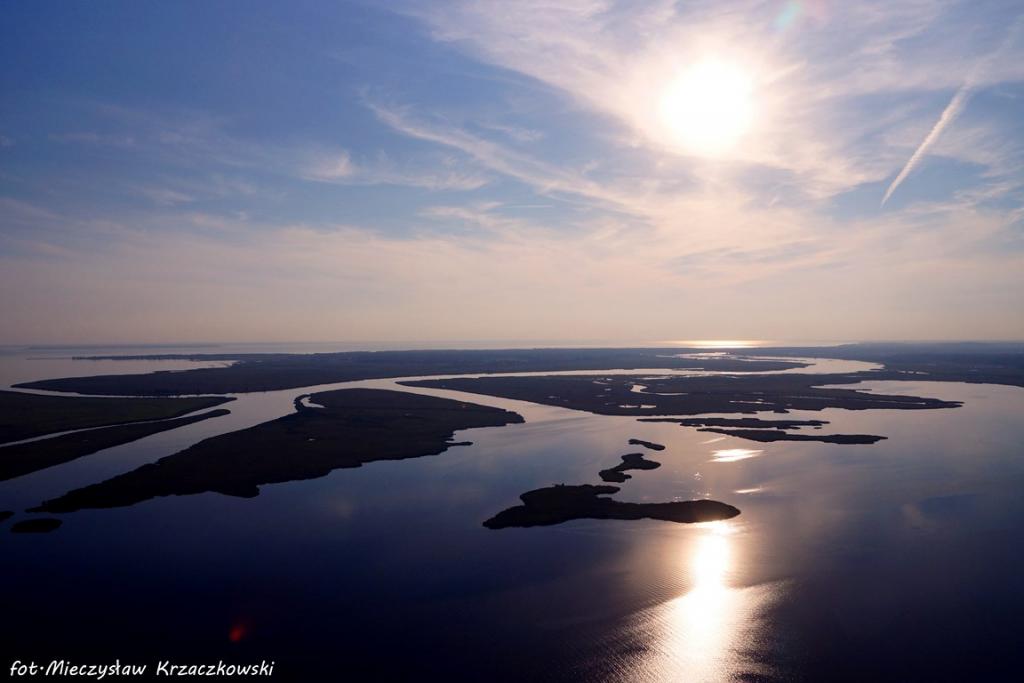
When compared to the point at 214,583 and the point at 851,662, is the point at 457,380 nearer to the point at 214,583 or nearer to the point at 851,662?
the point at 214,583

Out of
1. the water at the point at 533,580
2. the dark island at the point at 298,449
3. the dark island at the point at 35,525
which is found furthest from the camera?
the dark island at the point at 298,449

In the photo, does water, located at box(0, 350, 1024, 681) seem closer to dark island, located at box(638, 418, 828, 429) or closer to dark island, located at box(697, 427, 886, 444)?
dark island, located at box(697, 427, 886, 444)

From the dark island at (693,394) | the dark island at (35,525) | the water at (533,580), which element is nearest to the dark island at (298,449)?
the dark island at (35,525)

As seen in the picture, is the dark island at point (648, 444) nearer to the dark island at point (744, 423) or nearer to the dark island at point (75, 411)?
the dark island at point (744, 423)

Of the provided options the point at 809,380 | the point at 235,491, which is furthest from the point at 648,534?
the point at 809,380

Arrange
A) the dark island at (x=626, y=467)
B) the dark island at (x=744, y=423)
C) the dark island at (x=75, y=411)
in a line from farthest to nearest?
the dark island at (x=744, y=423) → the dark island at (x=75, y=411) → the dark island at (x=626, y=467)

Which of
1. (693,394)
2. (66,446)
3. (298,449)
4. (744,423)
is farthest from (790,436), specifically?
(66,446)

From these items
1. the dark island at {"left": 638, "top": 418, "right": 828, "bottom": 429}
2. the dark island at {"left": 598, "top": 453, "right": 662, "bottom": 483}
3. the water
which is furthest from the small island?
the water
